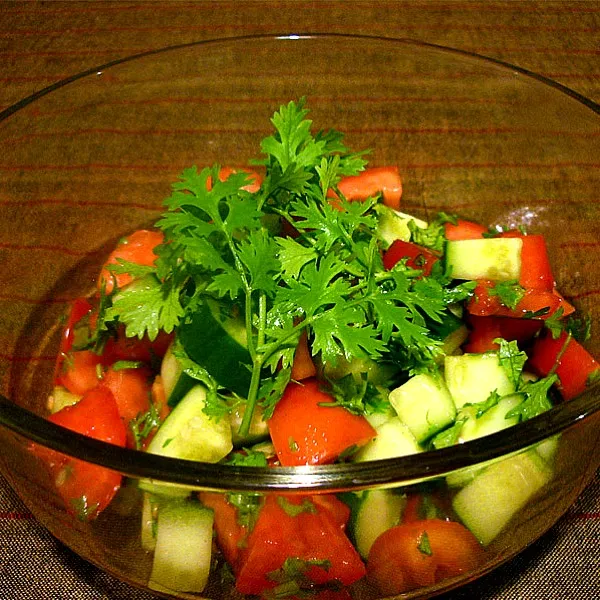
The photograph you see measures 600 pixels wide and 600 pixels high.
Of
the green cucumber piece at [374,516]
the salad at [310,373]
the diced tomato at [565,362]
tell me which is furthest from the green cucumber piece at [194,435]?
the diced tomato at [565,362]

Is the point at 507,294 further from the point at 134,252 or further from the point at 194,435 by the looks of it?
the point at 134,252

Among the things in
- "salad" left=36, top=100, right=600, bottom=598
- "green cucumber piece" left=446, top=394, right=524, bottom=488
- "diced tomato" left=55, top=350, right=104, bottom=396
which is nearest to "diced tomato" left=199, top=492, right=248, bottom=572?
"salad" left=36, top=100, right=600, bottom=598

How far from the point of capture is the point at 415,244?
4.32 ft

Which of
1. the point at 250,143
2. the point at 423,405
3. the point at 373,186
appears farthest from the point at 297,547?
the point at 250,143

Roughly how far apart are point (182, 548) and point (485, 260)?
69cm

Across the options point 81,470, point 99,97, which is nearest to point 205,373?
point 81,470

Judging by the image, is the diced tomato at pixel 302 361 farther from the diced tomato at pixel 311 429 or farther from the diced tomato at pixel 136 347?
the diced tomato at pixel 136 347

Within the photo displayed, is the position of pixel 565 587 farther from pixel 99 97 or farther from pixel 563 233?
pixel 99 97

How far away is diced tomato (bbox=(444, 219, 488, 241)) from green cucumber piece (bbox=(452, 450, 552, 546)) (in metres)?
0.63

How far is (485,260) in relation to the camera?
1.25 metres

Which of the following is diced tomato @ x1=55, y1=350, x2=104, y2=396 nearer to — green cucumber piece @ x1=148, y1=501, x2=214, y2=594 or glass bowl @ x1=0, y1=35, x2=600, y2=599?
glass bowl @ x1=0, y1=35, x2=600, y2=599

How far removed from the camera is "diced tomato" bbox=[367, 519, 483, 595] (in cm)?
90

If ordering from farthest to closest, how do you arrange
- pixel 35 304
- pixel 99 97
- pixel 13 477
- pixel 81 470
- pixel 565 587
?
pixel 99 97 < pixel 35 304 < pixel 565 587 < pixel 13 477 < pixel 81 470

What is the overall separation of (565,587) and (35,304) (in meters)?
1.06
